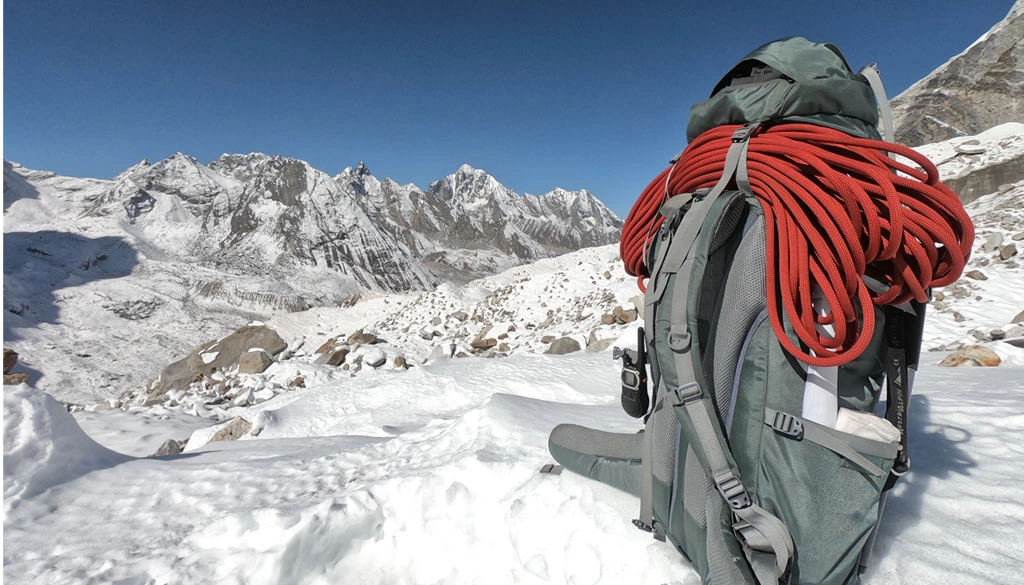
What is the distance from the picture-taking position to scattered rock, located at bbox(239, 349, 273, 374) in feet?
31.9

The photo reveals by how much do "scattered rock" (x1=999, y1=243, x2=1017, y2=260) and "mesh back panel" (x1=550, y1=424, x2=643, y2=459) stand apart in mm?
10664

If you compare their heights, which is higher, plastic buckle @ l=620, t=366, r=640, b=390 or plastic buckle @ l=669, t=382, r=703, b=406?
plastic buckle @ l=669, t=382, r=703, b=406

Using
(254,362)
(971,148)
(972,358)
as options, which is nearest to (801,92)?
(972,358)

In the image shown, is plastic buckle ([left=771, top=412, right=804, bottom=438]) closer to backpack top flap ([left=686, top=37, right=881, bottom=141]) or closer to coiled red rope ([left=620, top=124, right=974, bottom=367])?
coiled red rope ([left=620, top=124, right=974, bottom=367])

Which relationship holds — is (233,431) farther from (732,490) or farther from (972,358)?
(972,358)

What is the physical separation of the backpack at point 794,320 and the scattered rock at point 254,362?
10.3 m

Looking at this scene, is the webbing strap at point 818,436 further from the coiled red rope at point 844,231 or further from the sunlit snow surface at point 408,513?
the sunlit snow surface at point 408,513

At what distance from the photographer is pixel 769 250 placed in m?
1.37

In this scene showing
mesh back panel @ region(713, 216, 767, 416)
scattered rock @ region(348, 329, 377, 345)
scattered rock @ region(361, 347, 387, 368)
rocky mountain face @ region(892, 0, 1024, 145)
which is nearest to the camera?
mesh back panel @ region(713, 216, 767, 416)

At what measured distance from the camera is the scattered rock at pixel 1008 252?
802cm

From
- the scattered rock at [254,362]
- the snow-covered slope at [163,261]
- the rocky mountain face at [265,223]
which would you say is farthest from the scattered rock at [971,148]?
the rocky mountain face at [265,223]

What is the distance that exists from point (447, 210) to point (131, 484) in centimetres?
17936

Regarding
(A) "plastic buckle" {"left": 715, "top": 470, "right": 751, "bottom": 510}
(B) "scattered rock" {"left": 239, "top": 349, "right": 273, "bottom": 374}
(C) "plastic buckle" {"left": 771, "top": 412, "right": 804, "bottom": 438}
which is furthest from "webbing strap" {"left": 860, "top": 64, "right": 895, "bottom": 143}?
(B) "scattered rock" {"left": 239, "top": 349, "right": 273, "bottom": 374}

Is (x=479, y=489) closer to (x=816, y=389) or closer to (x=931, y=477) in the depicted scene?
(x=816, y=389)
